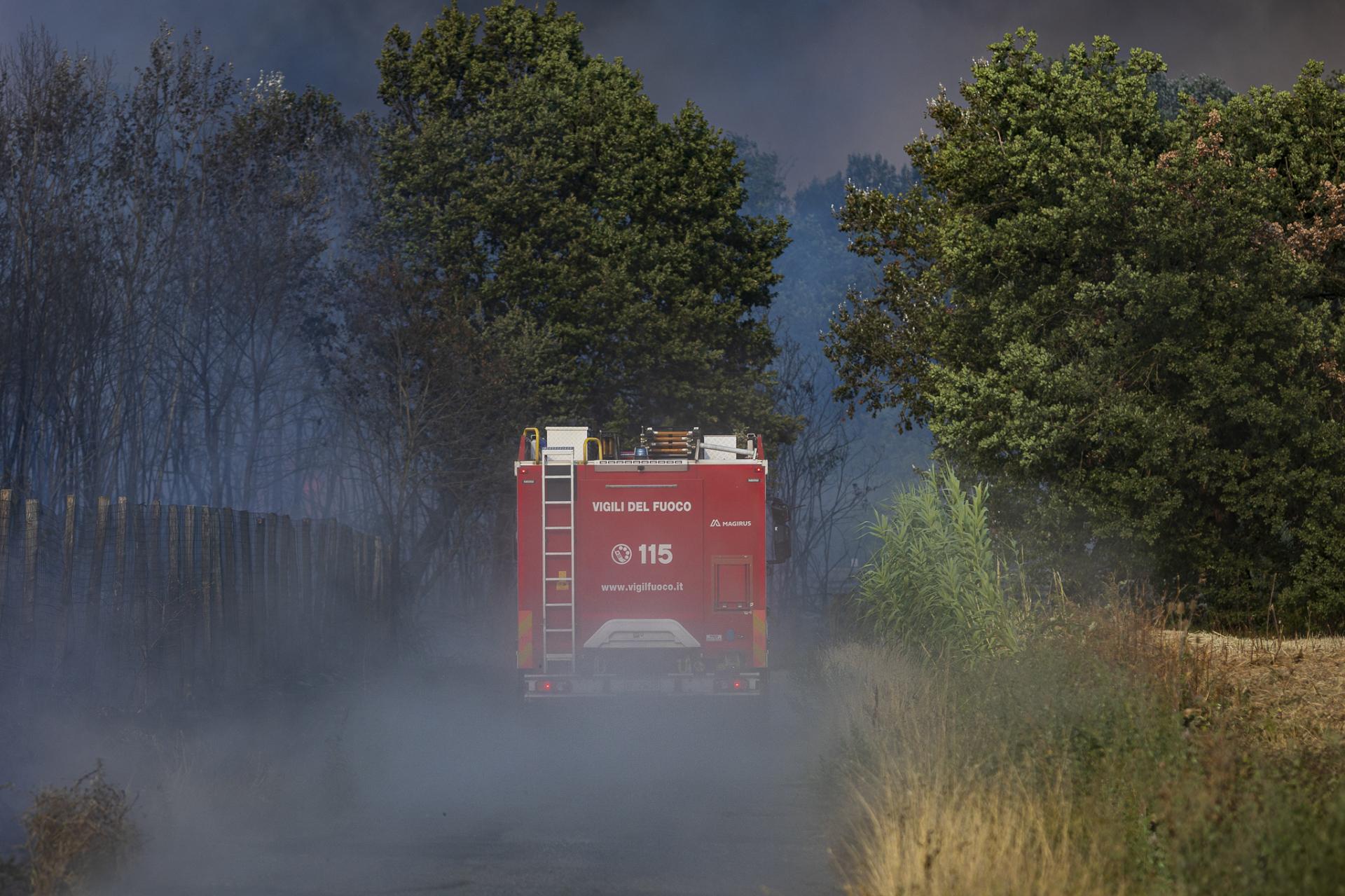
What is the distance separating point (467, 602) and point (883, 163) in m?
83.7

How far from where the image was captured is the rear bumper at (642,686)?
714 inches

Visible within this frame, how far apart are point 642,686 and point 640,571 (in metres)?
1.34

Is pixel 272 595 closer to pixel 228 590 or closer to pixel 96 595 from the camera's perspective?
pixel 228 590

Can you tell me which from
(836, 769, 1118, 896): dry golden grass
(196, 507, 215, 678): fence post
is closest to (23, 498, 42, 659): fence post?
(196, 507, 215, 678): fence post

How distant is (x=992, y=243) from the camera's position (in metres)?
25.5

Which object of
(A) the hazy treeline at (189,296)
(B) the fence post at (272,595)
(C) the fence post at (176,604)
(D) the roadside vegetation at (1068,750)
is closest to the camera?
(D) the roadside vegetation at (1068,750)

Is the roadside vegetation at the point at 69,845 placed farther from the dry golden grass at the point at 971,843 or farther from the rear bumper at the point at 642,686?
the rear bumper at the point at 642,686

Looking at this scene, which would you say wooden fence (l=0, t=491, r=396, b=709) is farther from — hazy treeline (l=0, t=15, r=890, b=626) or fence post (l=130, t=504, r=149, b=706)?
hazy treeline (l=0, t=15, r=890, b=626)

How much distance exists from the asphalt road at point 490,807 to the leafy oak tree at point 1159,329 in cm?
759

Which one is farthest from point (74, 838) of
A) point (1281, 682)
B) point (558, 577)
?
point (1281, 682)

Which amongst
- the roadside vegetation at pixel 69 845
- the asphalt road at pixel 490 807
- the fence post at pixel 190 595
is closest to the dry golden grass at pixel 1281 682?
the asphalt road at pixel 490 807

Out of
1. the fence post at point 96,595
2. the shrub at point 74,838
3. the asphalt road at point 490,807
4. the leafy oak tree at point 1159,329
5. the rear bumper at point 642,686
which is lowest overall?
the asphalt road at point 490,807

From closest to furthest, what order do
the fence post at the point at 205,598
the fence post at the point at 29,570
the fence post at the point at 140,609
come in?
the fence post at the point at 29,570, the fence post at the point at 140,609, the fence post at the point at 205,598

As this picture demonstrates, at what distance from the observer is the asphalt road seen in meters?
10.1
